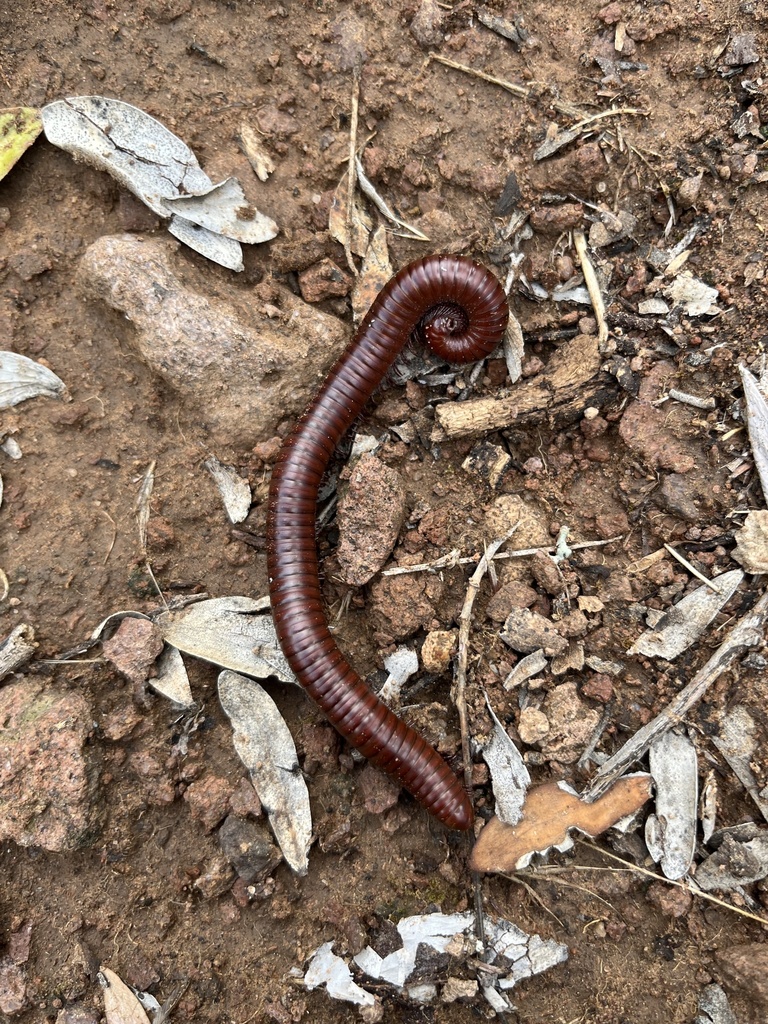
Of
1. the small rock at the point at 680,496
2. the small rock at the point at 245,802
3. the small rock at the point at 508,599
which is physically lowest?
the small rock at the point at 245,802

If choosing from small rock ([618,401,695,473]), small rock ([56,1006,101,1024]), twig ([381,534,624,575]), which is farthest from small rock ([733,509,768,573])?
small rock ([56,1006,101,1024])

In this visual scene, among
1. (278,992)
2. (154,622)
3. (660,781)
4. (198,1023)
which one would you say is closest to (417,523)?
(154,622)

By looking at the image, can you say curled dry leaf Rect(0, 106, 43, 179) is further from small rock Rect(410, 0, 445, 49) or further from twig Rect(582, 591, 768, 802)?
twig Rect(582, 591, 768, 802)

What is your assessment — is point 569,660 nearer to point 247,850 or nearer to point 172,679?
point 247,850

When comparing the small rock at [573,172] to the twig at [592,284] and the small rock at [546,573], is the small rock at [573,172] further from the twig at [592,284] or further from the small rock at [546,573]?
the small rock at [546,573]

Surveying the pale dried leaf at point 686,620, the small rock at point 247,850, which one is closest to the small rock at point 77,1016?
the small rock at point 247,850

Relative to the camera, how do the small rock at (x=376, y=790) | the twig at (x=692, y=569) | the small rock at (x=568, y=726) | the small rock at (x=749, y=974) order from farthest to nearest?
the small rock at (x=376, y=790)
the small rock at (x=568, y=726)
the twig at (x=692, y=569)
the small rock at (x=749, y=974)

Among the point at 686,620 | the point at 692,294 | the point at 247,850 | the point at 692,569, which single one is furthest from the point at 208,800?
the point at 692,294
